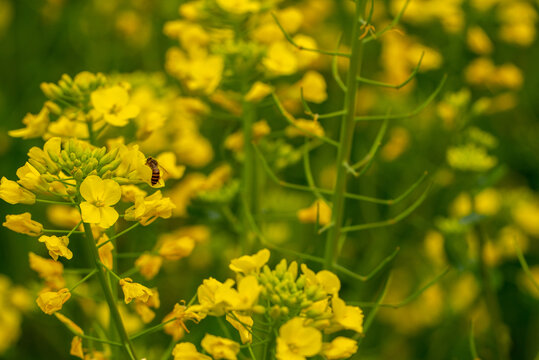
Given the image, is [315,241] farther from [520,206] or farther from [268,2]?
[520,206]

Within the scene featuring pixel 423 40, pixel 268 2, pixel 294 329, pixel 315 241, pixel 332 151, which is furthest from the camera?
pixel 423 40

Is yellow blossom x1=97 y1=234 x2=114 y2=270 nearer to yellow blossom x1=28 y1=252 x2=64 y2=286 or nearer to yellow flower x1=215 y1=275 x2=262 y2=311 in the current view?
yellow blossom x1=28 y1=252 x2=64 y2=286

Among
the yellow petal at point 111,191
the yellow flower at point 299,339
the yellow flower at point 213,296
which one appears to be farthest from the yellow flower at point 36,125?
the yellow flower at point 299,339

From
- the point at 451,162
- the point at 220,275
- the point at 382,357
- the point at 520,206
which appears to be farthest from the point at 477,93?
the point at 220,275

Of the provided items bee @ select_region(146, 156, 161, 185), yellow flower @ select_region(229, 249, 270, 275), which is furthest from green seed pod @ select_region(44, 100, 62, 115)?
yellow flower @ select_region(229, 249, 270, 275)

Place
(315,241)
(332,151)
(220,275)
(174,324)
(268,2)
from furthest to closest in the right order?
(332,151) < (220,275) < (268,2) < (315,241) < (174,324)

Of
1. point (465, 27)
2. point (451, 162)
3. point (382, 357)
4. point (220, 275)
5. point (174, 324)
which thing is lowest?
point (382, 357)
